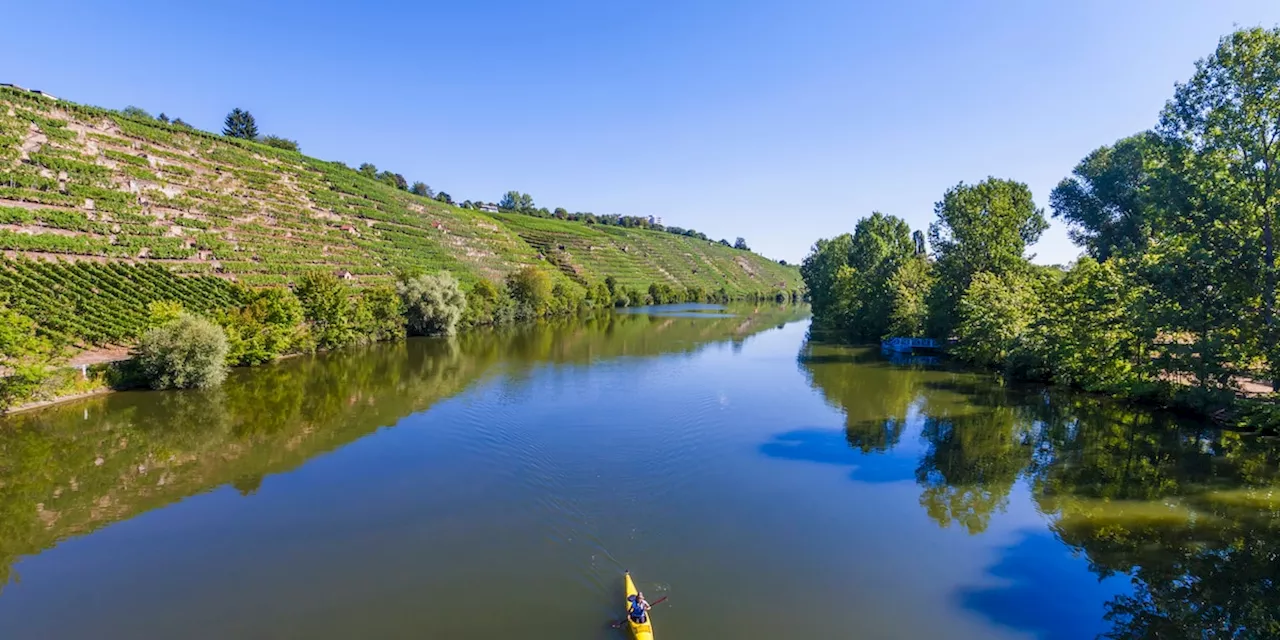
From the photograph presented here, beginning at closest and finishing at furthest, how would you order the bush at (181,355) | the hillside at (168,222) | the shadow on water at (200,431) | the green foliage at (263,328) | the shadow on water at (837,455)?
the shadow on water at (200,431) → the shadow on water at (837,455) → the bush at (181,355) → the green foliage at (263,328) → the hillside at (168,222)

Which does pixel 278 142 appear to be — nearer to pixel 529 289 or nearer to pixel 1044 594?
pixel 529 289

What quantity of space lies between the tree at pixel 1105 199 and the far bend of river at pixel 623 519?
35012 millimetres

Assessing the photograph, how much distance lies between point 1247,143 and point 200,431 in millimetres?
39305

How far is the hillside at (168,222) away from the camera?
125 feet

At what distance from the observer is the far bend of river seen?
11.0 metres

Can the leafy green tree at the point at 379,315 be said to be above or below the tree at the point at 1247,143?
below

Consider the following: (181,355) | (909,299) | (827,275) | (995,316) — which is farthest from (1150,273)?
(827,275)

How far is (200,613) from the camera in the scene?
10953 millimetres

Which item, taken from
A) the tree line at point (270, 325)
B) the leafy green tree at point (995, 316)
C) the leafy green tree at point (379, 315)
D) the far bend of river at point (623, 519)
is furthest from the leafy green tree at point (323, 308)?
the leafy green tree at point (995, 316)

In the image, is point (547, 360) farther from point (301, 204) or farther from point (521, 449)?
point (301, 204)

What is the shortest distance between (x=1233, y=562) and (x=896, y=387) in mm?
21261

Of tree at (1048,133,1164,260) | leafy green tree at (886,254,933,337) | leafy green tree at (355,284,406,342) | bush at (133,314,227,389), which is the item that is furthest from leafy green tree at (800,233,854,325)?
bush at (133,314,227,389)

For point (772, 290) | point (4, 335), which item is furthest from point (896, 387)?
point (772, 290)

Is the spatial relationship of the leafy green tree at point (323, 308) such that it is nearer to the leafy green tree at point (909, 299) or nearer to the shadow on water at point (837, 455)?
the shadow on water at point (837, 455)
